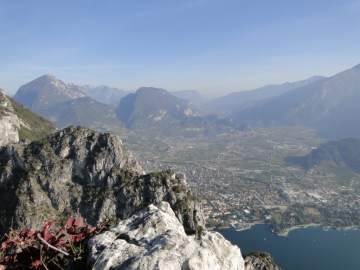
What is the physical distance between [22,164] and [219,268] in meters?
44.3

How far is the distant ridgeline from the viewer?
463 ft

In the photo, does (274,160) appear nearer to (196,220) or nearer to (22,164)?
(196,220)

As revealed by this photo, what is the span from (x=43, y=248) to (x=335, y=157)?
17072 cm

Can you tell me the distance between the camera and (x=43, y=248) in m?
2.62

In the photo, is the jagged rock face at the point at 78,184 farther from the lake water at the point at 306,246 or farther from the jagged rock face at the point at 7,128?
the lake water at the point at 306,246

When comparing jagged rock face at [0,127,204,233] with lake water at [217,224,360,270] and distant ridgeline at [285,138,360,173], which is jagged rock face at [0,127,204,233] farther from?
distant ridgeline at [285,138,360,173]

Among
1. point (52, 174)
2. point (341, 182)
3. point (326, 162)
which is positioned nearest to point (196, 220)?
point (52, 174)

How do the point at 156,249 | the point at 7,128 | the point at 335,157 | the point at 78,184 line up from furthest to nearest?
1. the point at 335,157
2. the point at 7,128
3. the point at 78,184
4. the point at 156,249

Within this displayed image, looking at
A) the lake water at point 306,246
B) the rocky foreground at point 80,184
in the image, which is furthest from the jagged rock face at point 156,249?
the lake water at point 306,246

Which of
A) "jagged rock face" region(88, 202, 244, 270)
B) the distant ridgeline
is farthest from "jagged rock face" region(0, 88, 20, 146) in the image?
the distant ridgeline

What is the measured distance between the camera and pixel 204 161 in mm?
155000

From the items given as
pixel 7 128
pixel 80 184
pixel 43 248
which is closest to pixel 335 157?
pixel 80 184

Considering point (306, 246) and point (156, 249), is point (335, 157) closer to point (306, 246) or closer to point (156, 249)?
point (306, 246)

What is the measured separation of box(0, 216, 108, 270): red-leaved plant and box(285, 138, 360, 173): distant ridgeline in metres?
152
